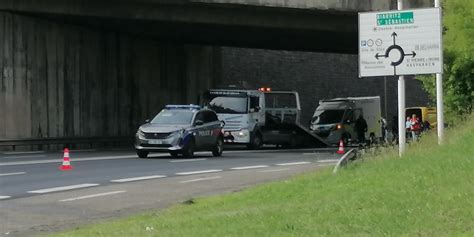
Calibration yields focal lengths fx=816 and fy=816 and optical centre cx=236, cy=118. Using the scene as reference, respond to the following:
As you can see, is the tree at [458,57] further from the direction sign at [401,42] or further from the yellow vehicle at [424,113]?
the yellow vehicle at [424,113]

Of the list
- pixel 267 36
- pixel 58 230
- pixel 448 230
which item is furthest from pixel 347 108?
pixel 448 230

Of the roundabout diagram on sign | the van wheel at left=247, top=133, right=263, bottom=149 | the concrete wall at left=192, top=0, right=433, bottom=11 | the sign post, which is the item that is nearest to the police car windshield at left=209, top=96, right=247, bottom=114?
the van wheel at left=247, top=133, right=263, bottom=149

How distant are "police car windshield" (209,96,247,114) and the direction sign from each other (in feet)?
66.3

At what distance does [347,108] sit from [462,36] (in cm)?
1886

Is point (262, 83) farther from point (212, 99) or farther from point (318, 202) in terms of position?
point (318, 202)

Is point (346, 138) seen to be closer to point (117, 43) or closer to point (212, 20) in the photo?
point (117, 43)

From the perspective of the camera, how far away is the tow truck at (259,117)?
3884cm

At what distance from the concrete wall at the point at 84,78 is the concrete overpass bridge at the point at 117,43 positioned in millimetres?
48

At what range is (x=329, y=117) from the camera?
Result: 47.4 metres

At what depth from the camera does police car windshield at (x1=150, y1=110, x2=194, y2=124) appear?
28.5 m

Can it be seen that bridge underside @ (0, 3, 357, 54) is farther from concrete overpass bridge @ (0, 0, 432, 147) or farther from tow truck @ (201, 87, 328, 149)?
tow truck @ (201, 87, 328, 149)

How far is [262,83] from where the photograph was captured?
6144 cm

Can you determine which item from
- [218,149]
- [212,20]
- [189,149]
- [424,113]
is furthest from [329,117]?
[189,149]

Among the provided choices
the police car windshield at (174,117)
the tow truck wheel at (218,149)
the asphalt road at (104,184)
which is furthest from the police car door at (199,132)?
the asphalt road at (104,184)
